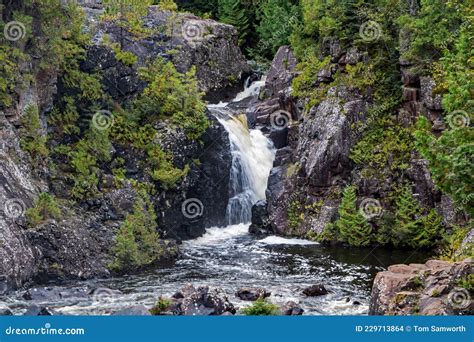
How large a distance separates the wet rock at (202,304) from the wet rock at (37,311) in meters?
3.26

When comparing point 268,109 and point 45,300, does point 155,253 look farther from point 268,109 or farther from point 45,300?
point 268,109

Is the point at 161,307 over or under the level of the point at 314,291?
over

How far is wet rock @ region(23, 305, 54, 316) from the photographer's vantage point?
63.5 feet

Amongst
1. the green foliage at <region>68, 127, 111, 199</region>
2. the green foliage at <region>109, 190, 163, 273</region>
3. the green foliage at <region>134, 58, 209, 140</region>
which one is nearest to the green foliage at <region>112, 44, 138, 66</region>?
the green foliage at <region>134, 58, 209, 140</region>

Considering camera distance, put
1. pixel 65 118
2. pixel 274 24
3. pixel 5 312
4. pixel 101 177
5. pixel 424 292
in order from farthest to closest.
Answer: pixel 274 24, pixel 65 118, pixel 101 177, pixel 5 312, pixel 424 292

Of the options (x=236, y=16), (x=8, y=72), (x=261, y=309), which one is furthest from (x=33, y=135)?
(x=236, y=16)

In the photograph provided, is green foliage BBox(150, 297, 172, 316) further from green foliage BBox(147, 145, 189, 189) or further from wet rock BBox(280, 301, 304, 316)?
green foliage BBox(147, 145, 189, 189)

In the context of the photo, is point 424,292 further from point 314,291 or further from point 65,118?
point 65,118

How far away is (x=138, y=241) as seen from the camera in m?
27.5

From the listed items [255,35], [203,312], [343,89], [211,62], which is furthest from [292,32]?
Answer: [203,312]

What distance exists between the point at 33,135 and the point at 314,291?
11998 millimetres

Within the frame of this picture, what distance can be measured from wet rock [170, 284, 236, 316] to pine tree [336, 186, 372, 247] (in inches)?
463

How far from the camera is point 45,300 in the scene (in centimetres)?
2159

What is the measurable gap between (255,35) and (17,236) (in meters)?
30.4
